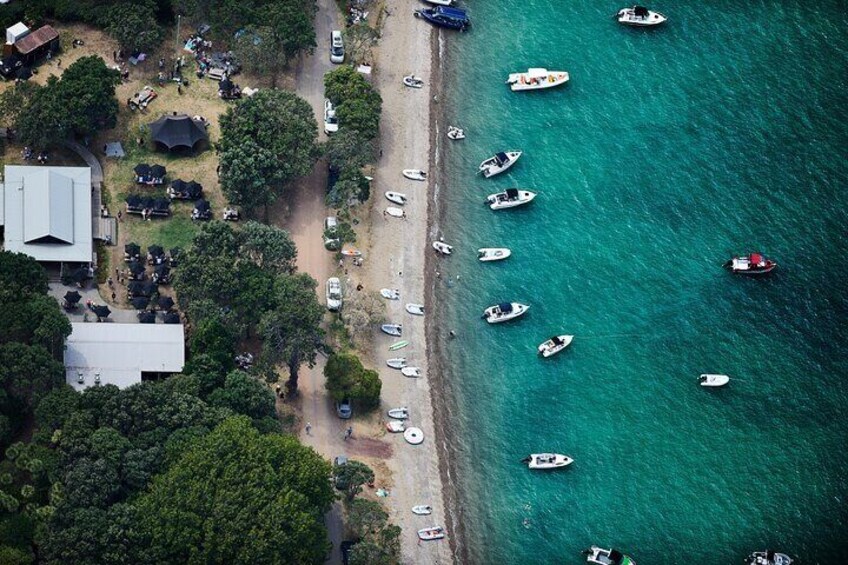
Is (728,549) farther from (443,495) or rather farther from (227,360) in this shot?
(227,360)

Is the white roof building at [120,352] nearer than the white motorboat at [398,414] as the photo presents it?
Yes

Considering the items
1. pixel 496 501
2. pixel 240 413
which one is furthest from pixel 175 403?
pixel 496 501

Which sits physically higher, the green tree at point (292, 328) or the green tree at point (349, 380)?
the green tree at point (292, 328)

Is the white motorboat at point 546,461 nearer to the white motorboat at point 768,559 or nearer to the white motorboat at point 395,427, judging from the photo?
the white motorboat at point 395,427

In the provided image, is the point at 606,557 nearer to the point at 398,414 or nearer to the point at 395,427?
the point at 395,427

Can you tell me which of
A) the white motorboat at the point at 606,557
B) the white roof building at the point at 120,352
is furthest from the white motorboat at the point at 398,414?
the white motorboat at the point at 606,557

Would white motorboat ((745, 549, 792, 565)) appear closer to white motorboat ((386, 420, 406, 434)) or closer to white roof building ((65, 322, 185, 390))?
white motorboat ((386, 420, 406, 434))

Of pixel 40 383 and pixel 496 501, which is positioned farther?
pixel 496 501
